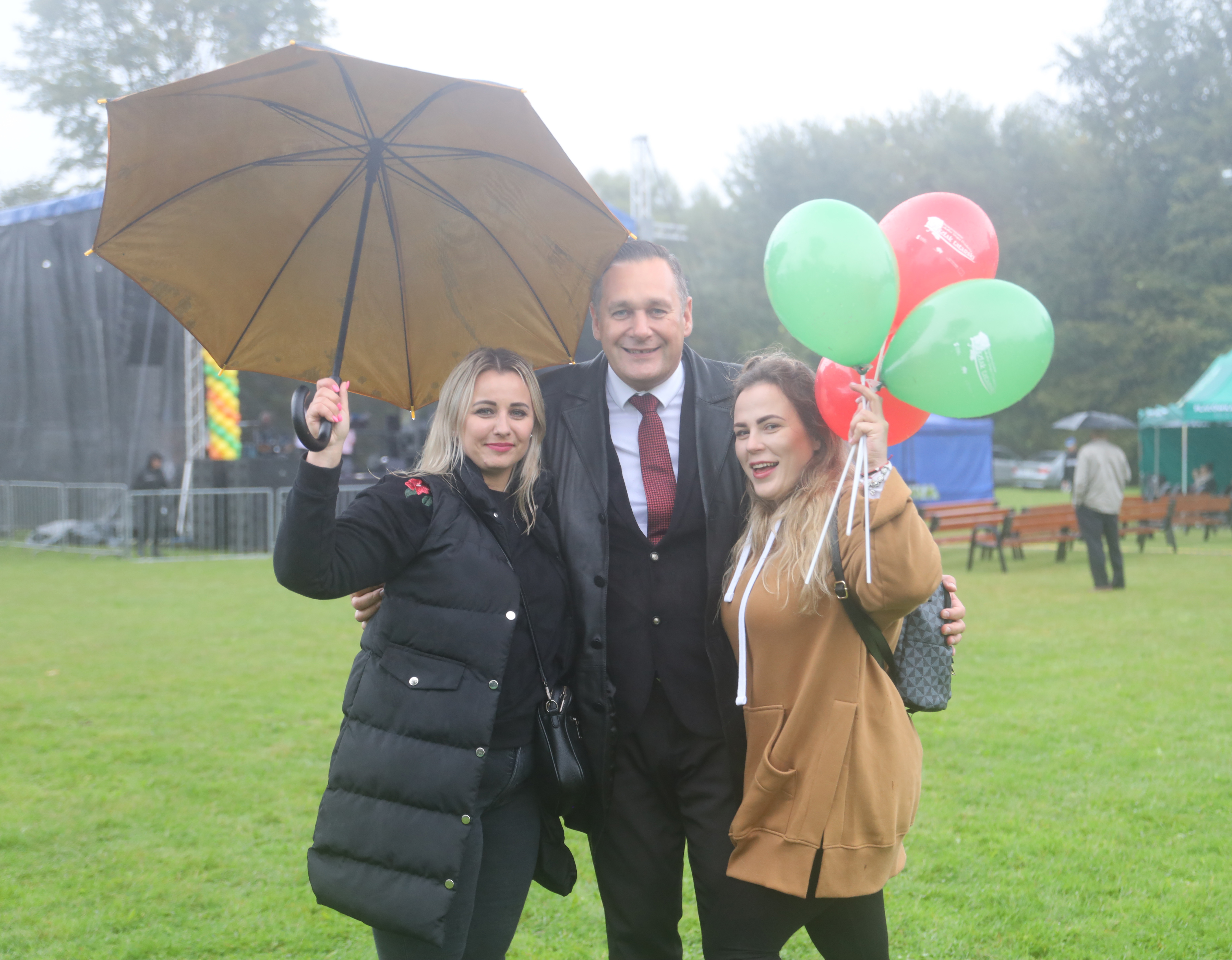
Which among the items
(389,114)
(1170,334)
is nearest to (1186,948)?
(389,114)

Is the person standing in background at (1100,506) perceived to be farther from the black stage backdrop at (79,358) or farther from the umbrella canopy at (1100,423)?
the black stage backdrop at (79,358)

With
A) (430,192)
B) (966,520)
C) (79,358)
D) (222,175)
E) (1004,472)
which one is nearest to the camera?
(222,175)

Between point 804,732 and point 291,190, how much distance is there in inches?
72.9

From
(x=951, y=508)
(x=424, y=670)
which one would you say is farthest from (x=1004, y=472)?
(x=424, y=670)

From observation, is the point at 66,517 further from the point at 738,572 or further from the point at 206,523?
the point at 738,572

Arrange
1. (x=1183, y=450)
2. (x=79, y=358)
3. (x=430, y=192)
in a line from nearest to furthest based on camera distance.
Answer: (x=430, y=192) < (x=79, y=358) < (x=1183, y=450)

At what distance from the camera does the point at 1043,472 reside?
113 feet

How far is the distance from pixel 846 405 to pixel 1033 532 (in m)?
12.7

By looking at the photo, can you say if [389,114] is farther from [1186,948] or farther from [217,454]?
[217,454]

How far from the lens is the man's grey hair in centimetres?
281

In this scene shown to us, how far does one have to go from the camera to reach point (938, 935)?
3.47m

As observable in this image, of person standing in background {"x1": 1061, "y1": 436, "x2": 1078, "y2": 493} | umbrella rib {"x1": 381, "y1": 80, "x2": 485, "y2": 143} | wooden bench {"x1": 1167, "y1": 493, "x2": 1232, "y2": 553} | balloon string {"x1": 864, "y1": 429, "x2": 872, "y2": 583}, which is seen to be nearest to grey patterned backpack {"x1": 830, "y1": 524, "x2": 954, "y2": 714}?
balloon string {"x1": 864, "y1": 429, "x2": 872, "y2": 583}

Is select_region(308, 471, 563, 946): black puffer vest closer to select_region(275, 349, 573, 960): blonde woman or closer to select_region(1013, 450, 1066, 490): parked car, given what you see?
select_region(275, 349, 573, 960): blonde woman

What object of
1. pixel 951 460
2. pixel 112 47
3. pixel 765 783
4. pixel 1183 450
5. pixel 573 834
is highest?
pixel 112 47
